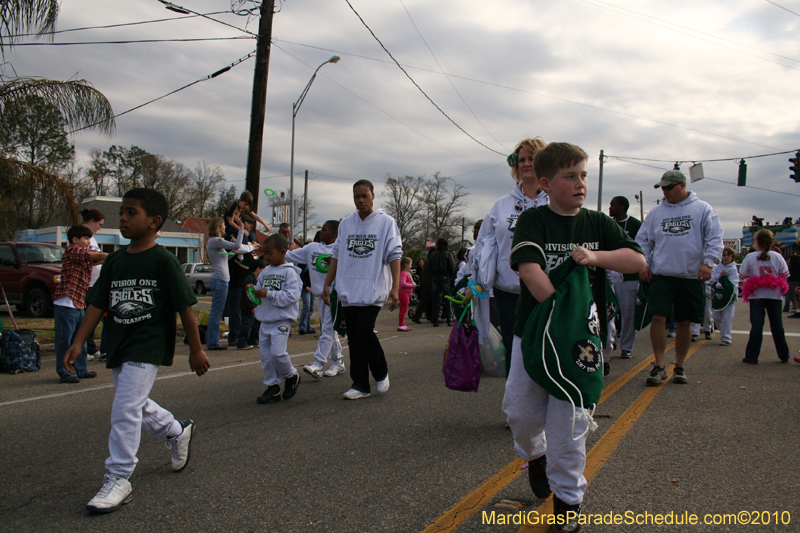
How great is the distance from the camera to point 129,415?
311 cm

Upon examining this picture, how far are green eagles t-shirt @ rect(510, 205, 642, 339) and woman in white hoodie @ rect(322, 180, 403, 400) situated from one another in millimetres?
2812

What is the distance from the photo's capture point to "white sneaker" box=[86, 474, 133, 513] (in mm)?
2898

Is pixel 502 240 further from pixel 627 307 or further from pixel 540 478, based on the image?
pixel 627 307

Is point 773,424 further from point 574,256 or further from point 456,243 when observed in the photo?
point 456,243

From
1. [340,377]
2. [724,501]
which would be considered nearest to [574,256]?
[724,501]

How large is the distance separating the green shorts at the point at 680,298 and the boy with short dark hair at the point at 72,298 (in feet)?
20.8

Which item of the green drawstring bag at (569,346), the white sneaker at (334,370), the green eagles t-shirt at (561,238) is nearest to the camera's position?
the green drawstring bag at (569,346)

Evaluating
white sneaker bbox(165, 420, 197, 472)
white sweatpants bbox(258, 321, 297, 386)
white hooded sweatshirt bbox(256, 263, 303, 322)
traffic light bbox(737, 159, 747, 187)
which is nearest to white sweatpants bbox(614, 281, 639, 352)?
white hooded sweatshirt bbox(256, 263, 303, 322)

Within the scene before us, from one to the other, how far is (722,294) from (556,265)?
8638mm

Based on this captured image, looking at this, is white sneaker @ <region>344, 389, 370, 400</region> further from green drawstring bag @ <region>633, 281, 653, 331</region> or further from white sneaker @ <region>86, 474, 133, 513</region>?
green drawstring bag @ <region>633, 281, 653, 331</region>

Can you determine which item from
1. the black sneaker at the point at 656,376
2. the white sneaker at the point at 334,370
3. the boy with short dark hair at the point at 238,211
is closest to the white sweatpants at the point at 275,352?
the white sneaker at the point at 334,370

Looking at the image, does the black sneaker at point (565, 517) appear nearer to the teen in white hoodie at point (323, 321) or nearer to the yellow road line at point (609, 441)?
the yellow road line at point (609, 441)

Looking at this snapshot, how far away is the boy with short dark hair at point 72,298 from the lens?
6605 millimetres

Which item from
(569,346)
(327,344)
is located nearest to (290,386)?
(327,344)
